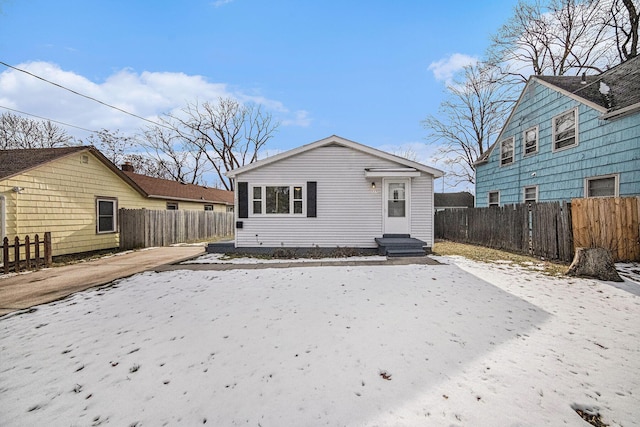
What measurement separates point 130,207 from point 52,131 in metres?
19.6

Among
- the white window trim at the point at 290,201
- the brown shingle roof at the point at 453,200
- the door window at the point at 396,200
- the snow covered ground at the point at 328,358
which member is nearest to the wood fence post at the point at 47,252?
the snow covered ground at the point at 328,358

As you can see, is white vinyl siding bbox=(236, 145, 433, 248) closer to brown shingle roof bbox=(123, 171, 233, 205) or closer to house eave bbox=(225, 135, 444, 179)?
house eave bbox=(225, 135, 444, 179)

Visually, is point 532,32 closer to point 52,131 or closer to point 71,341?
point 71,341

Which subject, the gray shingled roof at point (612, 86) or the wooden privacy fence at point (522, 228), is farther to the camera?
the gray shingled roof at point (612, 86)

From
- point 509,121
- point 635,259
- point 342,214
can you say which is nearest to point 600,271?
point 635,259

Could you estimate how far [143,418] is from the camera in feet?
6.66

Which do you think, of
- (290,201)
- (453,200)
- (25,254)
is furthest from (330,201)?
(453,200)

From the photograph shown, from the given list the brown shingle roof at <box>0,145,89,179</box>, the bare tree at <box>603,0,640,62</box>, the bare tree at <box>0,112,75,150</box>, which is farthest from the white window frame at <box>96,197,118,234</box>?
the bare tree at <box>603,0,640,62</box>

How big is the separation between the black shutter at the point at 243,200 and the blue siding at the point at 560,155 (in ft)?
37.5

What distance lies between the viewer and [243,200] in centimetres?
981

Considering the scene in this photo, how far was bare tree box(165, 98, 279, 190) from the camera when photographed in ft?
87.4

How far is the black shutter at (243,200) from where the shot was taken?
9805 mm

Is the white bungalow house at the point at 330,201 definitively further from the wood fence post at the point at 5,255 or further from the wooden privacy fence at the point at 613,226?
the wood fence post at the point at 5,255

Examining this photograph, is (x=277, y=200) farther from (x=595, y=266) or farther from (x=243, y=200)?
(x=595, y=266)
